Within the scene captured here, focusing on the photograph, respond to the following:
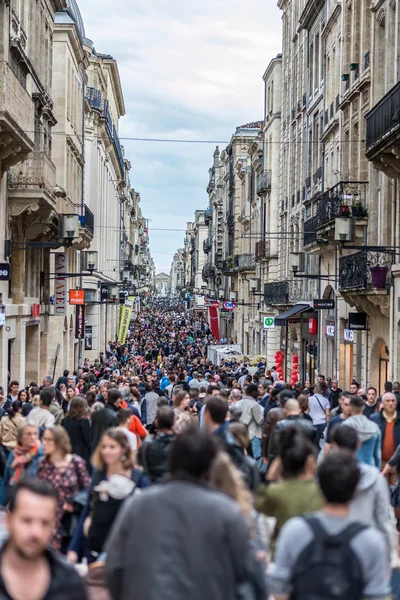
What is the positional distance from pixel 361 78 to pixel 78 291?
40.3 feet

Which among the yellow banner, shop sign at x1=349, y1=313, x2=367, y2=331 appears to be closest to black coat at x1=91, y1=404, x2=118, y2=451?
shop sign at x1=349, y1=313, x2=367, y2=331

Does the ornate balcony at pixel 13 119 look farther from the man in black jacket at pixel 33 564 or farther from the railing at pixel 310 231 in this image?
the man in black jacket at pixel 33 564

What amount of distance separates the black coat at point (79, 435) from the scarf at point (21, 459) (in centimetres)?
242

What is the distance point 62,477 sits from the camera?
7152mm

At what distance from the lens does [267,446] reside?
10828 mm

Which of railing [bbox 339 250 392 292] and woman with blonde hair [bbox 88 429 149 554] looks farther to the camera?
railing [bbox 339 250 392 292]

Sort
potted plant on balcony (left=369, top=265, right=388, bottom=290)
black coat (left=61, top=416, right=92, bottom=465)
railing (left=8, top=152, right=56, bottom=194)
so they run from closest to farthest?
1. black coat (left=61, top=416, right=92, bottom=465)
2. potted plant on balcony (left=369, top=265, right=388, bottom=290)
3. railing (left=8, top=152, right=56, bottom=194)

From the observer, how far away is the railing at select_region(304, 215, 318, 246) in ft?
107

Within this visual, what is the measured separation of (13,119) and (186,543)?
18.5 metres

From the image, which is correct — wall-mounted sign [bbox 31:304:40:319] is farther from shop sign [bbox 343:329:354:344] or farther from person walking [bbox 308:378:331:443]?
person walking [bbox 308:378:331:443]

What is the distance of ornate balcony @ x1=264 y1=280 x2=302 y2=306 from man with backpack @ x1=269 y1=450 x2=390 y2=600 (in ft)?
118

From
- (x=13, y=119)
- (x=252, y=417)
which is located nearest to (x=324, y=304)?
(x=13, y=119)

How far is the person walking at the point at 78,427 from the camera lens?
10.7 metres

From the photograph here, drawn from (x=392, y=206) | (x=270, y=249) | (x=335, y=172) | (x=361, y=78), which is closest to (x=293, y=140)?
(x=270, y=249)
